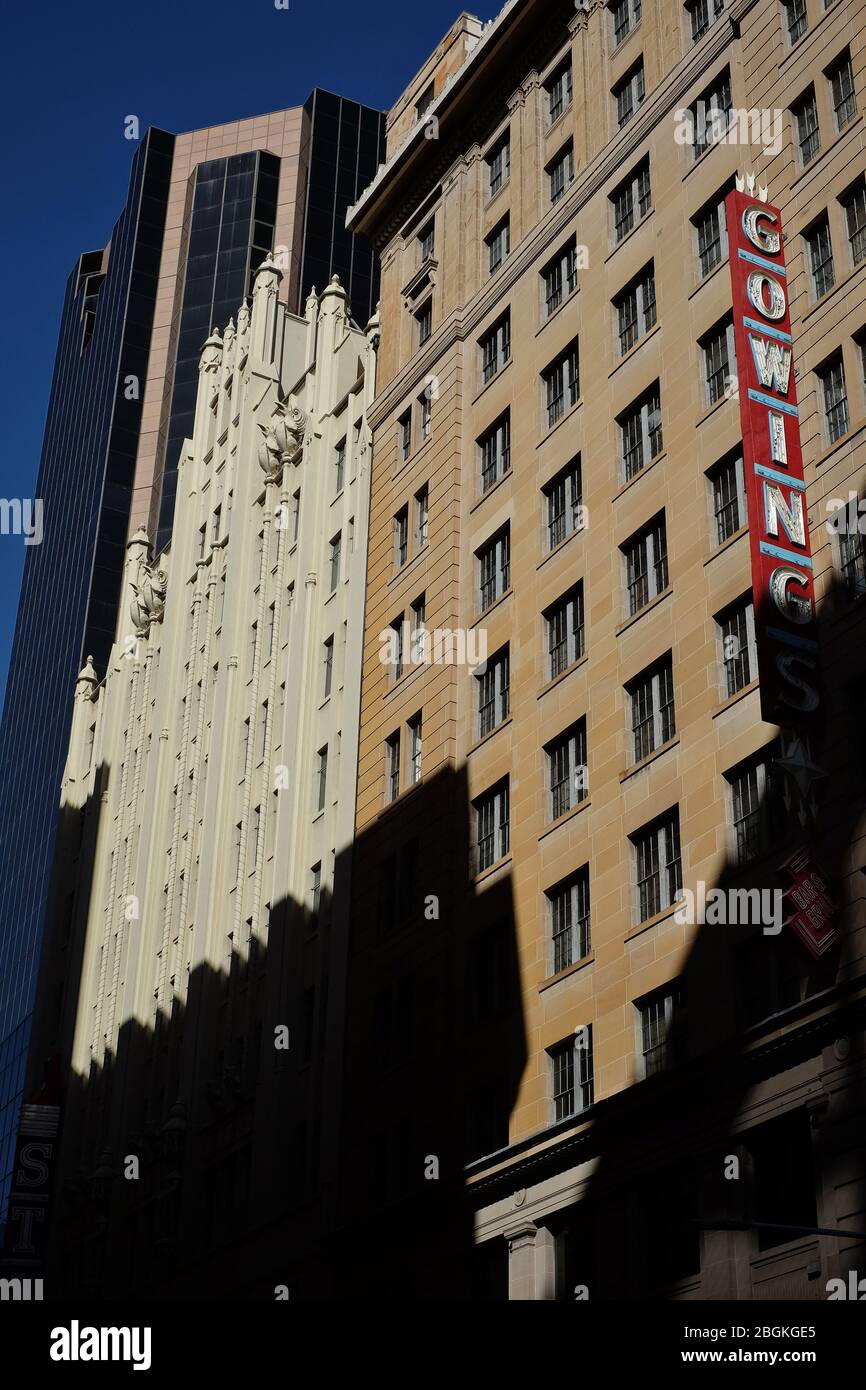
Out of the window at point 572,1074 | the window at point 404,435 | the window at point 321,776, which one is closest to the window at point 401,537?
the window at point 404,435

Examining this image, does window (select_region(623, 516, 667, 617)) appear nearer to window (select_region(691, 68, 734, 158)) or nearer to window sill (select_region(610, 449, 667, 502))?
window sill (select_region(610, 449, 667, 502))

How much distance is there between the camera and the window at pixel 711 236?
4303 centimetres

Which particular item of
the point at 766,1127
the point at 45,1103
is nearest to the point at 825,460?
the point at 766,1127

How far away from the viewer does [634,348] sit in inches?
1768

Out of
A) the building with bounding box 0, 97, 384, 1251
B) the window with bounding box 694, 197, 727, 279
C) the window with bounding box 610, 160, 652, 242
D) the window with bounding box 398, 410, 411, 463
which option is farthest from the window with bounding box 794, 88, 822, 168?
the building with bounding box 0, 97, 384, 1251

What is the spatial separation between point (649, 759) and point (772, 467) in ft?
23.1

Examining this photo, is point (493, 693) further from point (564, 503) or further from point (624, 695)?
point (624, 695)

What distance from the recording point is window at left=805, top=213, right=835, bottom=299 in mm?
38500

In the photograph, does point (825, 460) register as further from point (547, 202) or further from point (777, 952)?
point (547, 202)

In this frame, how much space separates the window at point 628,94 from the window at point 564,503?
1028 cm

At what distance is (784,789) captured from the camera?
115 ft

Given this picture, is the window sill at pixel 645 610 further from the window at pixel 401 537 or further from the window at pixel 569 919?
the window at pixel 401 537

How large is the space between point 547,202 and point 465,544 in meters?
10.7

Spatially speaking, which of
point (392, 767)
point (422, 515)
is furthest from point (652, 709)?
point (422, 515)
